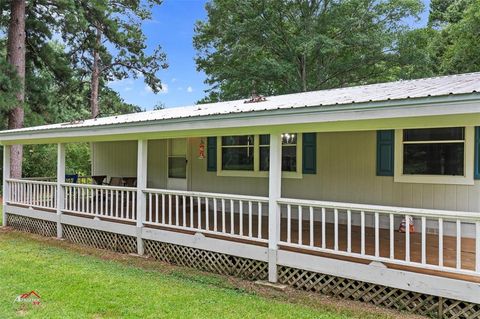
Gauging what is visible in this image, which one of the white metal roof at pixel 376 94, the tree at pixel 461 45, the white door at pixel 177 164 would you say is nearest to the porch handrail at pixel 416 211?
the white metal roof at pixel 376 94

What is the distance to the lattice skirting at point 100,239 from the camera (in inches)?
289

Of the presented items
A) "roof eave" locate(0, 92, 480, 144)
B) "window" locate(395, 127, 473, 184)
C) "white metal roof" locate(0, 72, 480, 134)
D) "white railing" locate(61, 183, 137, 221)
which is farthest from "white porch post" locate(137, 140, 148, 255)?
"window" locate(395, 127, 473, 184)

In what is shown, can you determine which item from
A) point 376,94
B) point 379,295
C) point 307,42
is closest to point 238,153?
point 376,94

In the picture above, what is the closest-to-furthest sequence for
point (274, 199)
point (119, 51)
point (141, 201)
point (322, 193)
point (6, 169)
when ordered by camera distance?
1. point (274, 199)
2. point (141, 201)
3. point (322, 193)
4. point (6, 169)
5. point (119, 51)

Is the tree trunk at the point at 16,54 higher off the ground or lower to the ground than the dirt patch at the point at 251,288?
higher

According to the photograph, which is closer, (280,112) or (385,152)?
(280,112)

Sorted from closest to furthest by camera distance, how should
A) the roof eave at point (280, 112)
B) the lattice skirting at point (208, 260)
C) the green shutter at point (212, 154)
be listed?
the roof eave at point (280, 112), the lattice skirting at point (208, 260), the green shutter at point (212, 154)

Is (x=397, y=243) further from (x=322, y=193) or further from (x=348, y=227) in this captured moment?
(x=322, y=193)

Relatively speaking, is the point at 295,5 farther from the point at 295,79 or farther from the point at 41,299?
the point at 41,299

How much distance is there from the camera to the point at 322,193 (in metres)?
7.66

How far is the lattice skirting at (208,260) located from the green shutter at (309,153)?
109 inches

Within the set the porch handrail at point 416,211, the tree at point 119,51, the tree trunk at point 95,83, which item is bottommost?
the porch handrail at point 416,211

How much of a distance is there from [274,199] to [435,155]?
125 inches

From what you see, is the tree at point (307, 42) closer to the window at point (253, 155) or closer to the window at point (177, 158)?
the window at point (177, 158)
